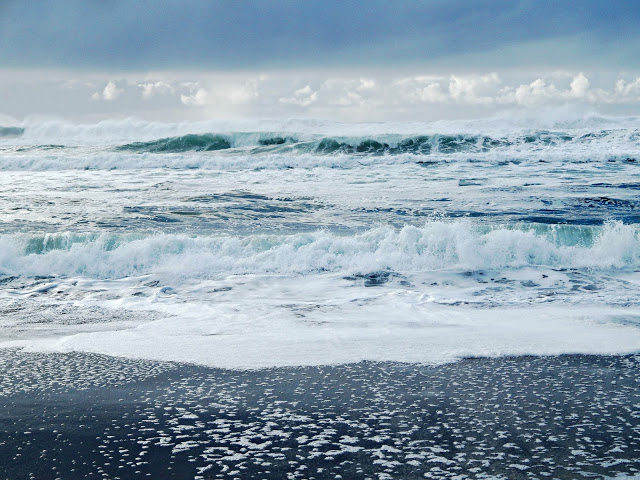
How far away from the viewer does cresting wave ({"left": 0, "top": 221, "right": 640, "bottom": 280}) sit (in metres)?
8.23

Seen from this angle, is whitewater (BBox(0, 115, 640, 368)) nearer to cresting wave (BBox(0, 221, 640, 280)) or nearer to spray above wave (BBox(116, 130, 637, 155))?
cresting wave (BBox(0, 221, 640, 280))

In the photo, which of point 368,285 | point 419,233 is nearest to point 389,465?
point 368,285

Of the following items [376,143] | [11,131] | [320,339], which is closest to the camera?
[320,339]

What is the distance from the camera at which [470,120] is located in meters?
35.1

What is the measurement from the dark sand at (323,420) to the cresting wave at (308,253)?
3.65m

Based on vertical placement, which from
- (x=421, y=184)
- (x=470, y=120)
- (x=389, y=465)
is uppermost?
(x=470, y=120)

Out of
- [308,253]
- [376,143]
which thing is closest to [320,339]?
[308,253]

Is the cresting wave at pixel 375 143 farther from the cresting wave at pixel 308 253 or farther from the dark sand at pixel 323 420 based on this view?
the dark sand at pixel 323 420

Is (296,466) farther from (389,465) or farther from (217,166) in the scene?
(217,166)

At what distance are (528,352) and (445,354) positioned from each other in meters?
0.61

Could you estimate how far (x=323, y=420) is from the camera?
138 inches

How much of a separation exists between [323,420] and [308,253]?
5.15 meters

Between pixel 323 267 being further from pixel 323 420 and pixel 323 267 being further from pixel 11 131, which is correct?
pixel 11 131

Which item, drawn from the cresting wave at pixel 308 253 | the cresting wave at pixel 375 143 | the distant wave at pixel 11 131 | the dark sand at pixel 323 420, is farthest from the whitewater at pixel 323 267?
the distant wave at pixel 11 131
